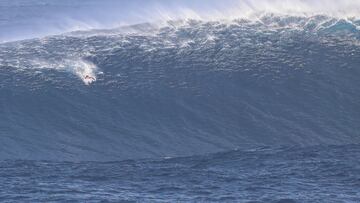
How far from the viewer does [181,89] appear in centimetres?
7525

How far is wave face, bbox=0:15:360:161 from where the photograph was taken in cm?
6675

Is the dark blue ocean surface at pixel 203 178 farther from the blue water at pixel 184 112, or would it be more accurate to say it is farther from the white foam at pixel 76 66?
the white foam at pixel 76 66

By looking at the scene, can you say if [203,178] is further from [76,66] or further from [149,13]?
[149,13]

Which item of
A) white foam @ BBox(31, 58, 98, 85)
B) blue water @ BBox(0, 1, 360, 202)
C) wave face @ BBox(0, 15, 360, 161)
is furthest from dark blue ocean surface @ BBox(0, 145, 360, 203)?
white foam @ BBox(31, 58, 98, 85)

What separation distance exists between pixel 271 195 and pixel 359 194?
210 inches

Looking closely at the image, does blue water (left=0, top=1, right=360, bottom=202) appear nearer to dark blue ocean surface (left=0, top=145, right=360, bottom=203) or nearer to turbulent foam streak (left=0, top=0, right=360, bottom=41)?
dark blue ocean surface (left=0, top=145, right=360, bottom=203)

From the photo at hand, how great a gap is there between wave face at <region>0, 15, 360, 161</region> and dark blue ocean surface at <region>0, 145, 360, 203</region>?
2694mm

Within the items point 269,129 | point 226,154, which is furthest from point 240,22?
point 226,154

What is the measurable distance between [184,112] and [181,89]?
4.21m

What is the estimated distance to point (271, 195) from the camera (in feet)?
175

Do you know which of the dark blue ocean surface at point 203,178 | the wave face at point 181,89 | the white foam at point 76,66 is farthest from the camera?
the white foam at point 76,66

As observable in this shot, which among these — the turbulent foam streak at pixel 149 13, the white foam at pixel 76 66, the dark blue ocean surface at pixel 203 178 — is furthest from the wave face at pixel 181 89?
the dark blue ocean surface at pixel 203 178

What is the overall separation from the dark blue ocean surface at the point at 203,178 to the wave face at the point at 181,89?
2.69 metres

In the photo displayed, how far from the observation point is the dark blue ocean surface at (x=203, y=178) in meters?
53.5
